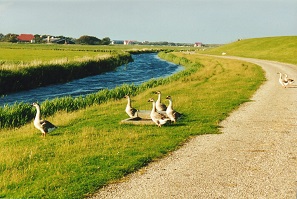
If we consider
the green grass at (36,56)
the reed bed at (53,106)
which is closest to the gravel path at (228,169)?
the reed bed at (53,106)

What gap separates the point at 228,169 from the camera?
36.4 ft

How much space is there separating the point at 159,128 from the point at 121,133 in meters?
2.06

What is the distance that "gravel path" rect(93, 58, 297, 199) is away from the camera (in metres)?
9.23

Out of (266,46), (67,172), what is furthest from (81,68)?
(266,46)

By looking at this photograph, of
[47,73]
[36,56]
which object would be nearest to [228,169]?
[47,73]

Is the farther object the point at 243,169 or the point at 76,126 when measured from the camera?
the point at 76,126

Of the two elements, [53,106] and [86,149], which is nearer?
[86,149]

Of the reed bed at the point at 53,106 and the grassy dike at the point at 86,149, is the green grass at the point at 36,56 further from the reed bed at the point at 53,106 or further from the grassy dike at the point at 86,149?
the grassy dike at the point at 86,149

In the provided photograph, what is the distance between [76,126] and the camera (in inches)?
721

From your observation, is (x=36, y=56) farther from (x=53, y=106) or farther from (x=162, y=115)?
(x=162, y=115)

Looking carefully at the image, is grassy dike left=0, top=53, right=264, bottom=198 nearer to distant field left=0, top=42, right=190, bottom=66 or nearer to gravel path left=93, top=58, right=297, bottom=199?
gravel path left=93, top=58, right=297, bottom=199

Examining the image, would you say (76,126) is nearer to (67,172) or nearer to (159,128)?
(159,128)

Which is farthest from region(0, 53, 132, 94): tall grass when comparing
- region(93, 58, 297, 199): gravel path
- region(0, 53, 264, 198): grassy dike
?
region(93, 58, 297, 199): gravel path

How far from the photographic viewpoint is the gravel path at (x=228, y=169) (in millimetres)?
9227
